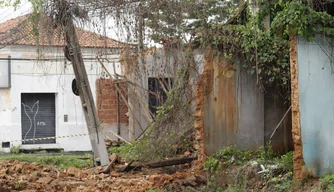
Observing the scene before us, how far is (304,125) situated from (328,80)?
92cm

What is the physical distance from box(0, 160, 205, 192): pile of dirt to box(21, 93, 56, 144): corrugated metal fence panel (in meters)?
10.1

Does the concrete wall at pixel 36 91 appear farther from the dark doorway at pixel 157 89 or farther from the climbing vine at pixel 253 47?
the climbing vine at pixel 253 47

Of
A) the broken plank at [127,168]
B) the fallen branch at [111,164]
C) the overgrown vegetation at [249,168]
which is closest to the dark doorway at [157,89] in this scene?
the fallen branch at [111,164]

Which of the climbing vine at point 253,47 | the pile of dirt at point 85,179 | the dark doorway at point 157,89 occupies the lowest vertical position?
the pile of dirt at point 85,179

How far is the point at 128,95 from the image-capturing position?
21.6 metres

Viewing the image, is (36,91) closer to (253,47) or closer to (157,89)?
(157,89)

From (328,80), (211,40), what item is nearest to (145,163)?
(211,40)

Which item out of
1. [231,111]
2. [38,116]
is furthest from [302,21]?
[38,116]

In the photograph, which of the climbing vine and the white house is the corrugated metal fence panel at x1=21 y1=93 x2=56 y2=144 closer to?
the white house

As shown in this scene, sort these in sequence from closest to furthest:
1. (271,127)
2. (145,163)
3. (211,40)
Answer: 1. (211,40)
2. (271,127)
3. (145,163)

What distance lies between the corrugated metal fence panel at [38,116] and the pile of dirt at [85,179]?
397 inches

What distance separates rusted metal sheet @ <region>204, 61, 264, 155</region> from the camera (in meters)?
12.8

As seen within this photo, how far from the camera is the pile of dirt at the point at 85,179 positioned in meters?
11.5

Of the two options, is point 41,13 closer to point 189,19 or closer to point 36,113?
point 189,19
